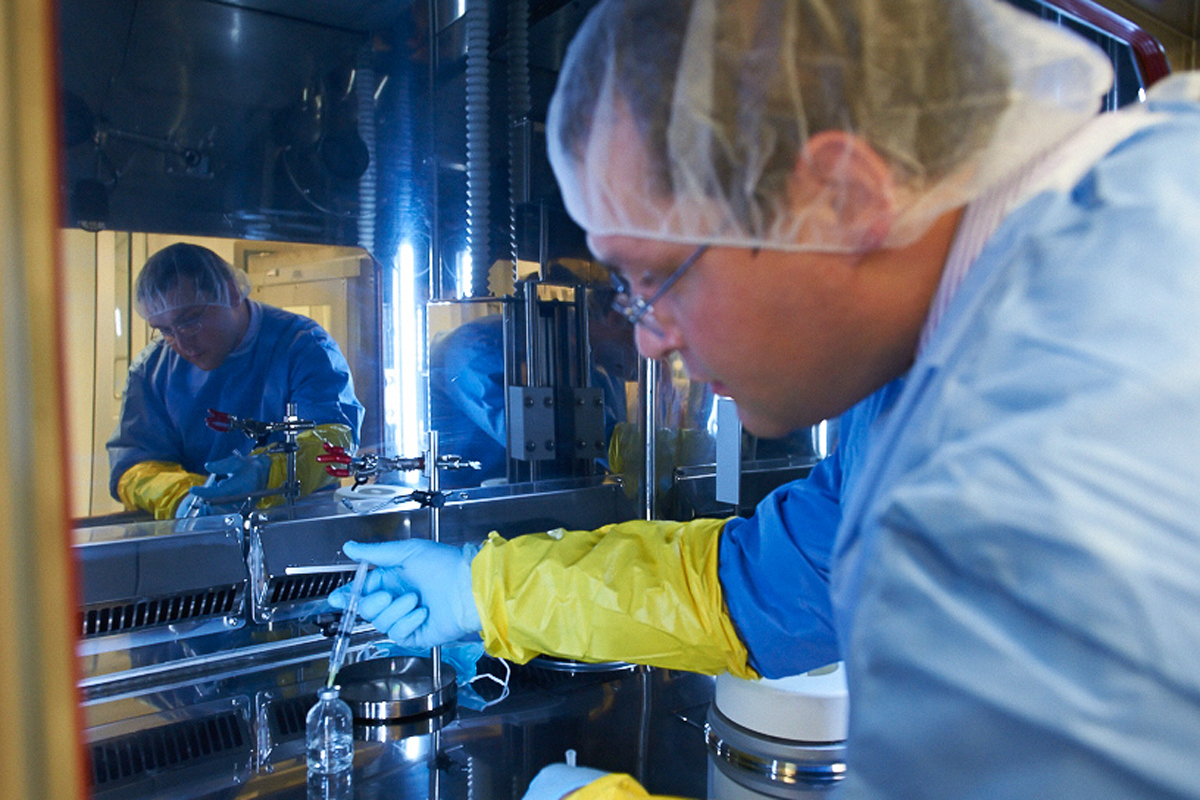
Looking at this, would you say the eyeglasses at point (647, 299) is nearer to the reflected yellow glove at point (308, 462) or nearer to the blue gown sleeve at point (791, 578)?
the blue gown sleeve at point (791, 578)

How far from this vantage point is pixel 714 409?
194 centimetres

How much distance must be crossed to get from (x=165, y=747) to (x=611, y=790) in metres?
0.64

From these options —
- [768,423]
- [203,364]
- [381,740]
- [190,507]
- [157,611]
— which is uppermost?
[203,364]

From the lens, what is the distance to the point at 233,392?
1.40 m

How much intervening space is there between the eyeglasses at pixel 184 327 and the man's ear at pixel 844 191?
3.57 feet

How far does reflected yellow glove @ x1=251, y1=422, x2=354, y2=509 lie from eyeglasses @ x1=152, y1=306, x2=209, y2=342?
217mm

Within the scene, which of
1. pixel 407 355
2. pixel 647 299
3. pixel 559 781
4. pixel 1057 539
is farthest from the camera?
pixel 407 355

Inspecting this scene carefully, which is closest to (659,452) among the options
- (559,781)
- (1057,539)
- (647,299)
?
(559,781)

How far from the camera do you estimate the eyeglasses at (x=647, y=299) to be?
2.12 feet

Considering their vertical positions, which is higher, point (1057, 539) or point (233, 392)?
point (233, 392)

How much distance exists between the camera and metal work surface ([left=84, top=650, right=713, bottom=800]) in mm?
1002

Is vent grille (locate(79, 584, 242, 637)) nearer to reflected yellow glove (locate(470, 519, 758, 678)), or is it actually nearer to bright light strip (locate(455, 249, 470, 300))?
reflected yellow glove (locate(470, 519, 758, 678))

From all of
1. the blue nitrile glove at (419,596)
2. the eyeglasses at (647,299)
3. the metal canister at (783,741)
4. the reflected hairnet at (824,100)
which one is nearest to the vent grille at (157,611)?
the blue nitrile glove at (419,596)

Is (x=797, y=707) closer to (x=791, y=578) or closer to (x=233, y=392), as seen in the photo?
(x=791, y=578)
